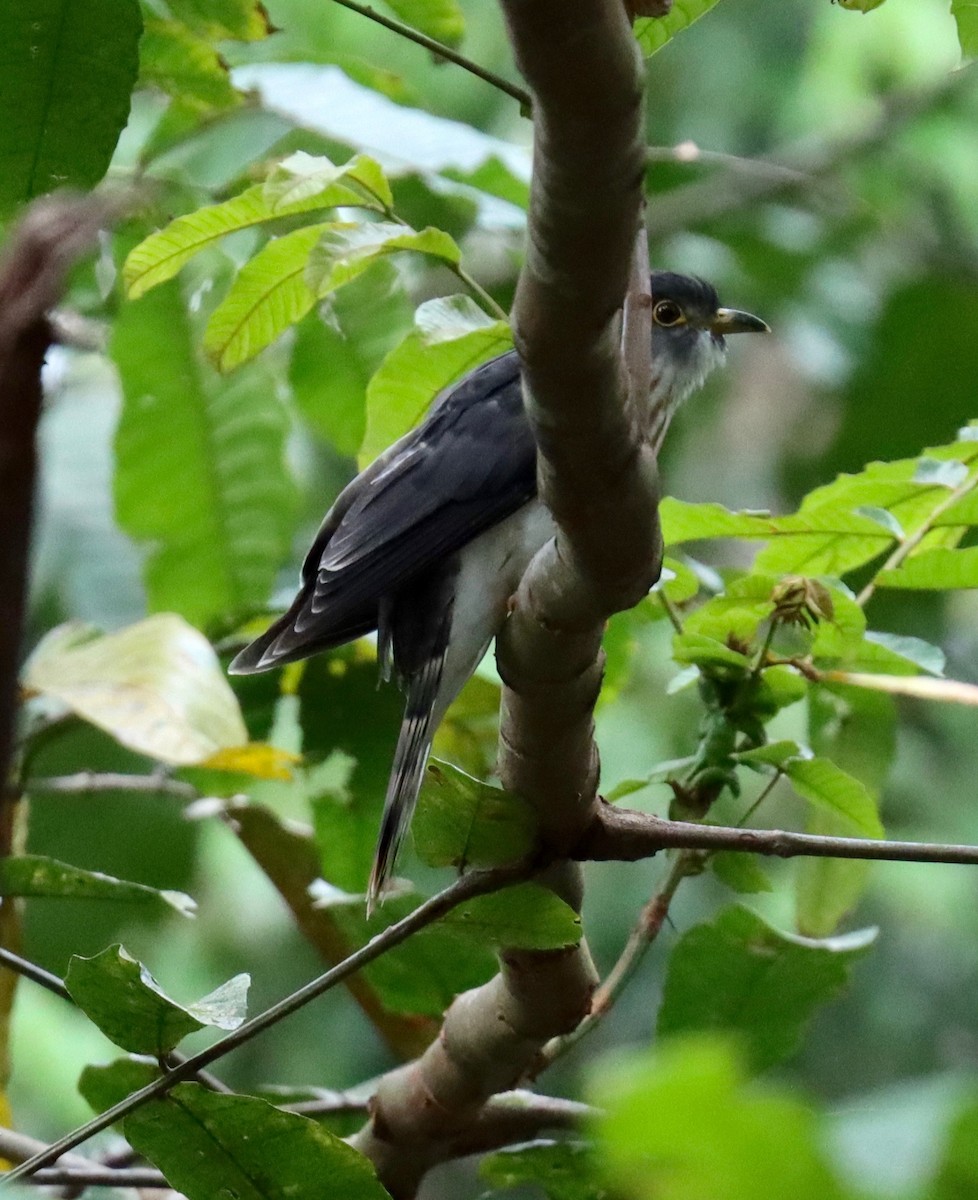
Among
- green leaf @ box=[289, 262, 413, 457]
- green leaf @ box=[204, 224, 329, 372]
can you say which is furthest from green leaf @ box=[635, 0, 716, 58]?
green leaf @ box=[289, 262, 413, 457]

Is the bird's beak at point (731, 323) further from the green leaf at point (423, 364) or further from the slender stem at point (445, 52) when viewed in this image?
the slender stem at point (445, 52)

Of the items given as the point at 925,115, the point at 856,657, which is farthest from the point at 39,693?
the point at 925,115

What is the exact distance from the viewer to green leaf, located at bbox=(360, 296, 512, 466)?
70.7 inches

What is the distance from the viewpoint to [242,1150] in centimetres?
150

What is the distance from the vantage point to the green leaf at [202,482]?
2.92 metres

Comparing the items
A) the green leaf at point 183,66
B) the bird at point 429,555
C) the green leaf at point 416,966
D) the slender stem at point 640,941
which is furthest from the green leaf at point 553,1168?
the green leaf at point 183,66

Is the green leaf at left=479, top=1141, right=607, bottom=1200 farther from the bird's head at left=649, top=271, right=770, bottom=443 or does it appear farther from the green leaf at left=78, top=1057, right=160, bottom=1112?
the bird's head at left=649, top=271, right=770, bottom=443

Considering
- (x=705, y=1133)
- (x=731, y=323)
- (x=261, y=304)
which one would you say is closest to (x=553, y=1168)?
(x=261, y=304)

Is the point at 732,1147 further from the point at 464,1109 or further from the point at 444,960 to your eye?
the point at 444,960

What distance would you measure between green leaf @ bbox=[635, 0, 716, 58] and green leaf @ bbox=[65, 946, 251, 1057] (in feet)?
3.38

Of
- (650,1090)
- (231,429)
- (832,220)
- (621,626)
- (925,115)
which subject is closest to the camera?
(650,1090)

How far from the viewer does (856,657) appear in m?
1.93

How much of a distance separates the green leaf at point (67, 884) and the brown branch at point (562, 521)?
0.40m

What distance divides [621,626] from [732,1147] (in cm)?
180
